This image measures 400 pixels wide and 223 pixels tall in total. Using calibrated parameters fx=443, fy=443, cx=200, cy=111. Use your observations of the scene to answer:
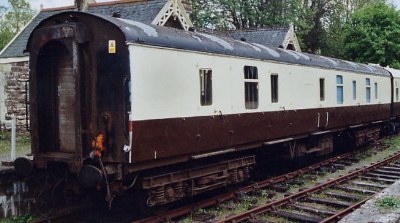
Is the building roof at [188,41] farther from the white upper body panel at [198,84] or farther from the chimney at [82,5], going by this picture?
the chimney at [82,5]

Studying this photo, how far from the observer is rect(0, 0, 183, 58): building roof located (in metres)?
15.3

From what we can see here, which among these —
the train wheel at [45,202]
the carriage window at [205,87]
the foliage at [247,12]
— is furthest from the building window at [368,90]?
the foliage at [247,12]

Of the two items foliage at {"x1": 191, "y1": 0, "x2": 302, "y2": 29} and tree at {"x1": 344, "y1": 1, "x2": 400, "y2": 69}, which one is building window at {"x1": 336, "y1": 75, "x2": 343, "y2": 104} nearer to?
tree at {"x1": 344, "y1": 1, "x2": 400, "y2": 69}

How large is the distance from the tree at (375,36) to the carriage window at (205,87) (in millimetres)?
24119

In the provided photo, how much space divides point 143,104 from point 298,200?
4.32 m

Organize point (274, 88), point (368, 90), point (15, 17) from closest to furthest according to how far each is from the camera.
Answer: point (274, 88), point (368, 90), point (15, 17)

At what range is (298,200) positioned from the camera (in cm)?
918

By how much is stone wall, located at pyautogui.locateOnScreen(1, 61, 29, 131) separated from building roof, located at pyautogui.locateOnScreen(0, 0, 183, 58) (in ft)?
1.82

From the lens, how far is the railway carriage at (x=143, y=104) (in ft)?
21.6

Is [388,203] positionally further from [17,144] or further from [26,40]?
[26,40]

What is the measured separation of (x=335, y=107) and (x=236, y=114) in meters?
5.87

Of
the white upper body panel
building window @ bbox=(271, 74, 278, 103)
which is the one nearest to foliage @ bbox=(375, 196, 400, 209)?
the white upper body panel

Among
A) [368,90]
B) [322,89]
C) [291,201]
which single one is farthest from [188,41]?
[368,90]

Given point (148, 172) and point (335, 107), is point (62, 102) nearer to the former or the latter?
point (148, 172)
